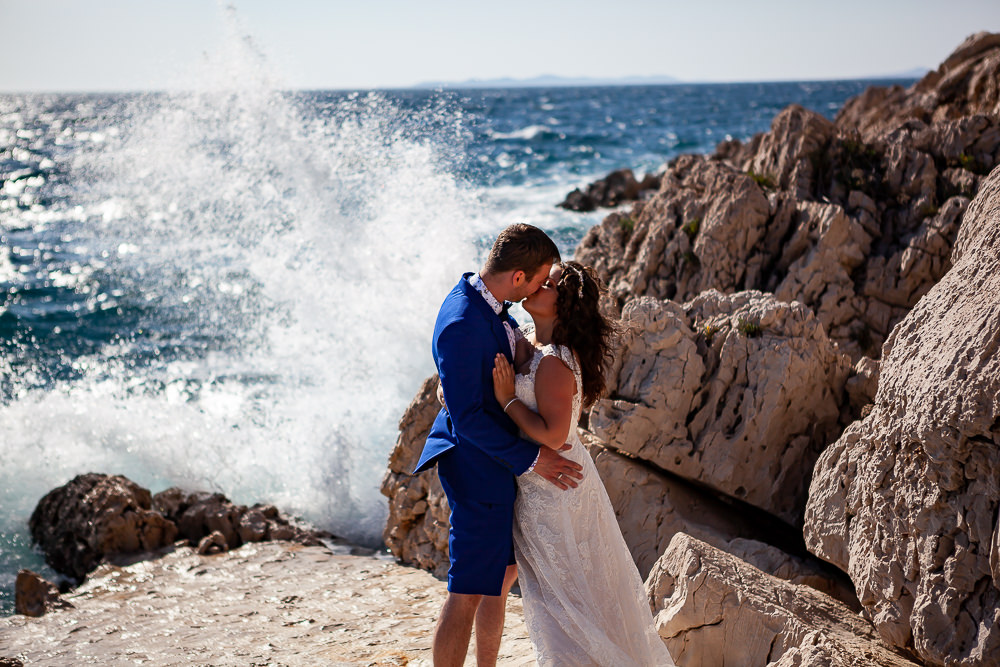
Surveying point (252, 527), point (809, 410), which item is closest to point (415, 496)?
point (252, 527)

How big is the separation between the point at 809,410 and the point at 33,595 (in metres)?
6.13

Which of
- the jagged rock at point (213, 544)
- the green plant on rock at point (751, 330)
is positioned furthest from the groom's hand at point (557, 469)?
the jagged rock at point (213, 544)

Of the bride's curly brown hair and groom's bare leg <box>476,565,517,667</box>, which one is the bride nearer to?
the bride's curly brown hair

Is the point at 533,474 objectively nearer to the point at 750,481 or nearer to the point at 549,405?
the point at 549,405

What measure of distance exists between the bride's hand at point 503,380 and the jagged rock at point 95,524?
4858 millimetres

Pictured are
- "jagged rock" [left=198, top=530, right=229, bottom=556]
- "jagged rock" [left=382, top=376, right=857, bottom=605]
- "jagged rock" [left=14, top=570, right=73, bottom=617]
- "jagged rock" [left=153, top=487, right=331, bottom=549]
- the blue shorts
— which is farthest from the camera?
"jagged rock" [left=153, top=487, right=331, bottom=549]

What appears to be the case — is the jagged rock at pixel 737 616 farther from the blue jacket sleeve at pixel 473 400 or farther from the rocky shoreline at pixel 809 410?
the blue jacket sleeve at pixel 473 400

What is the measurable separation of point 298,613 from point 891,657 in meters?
3.57

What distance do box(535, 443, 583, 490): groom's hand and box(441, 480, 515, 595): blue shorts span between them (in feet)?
0.79

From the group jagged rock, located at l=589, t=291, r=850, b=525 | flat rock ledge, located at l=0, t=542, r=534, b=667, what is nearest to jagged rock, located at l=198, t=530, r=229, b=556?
flat rock ledge, located at l=0, t=542, r=534, b=667

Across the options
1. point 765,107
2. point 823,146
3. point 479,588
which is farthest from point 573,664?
point 765,107

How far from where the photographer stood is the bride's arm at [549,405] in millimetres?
3217

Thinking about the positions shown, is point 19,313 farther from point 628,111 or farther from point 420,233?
point 628,111

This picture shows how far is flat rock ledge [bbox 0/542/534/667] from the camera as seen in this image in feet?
14.6
